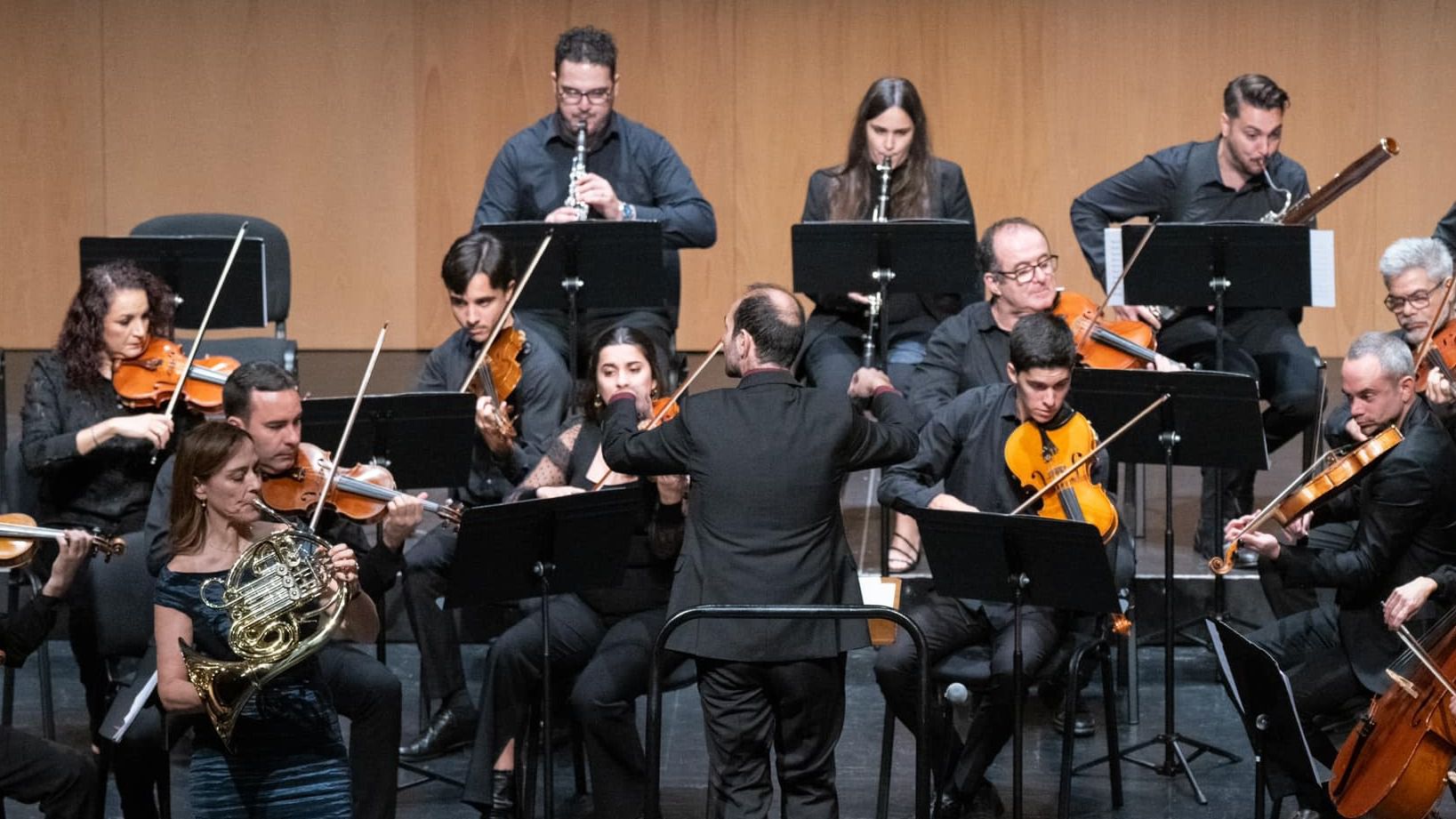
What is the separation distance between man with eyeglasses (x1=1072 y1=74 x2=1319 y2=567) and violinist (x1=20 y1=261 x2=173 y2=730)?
2.86 m

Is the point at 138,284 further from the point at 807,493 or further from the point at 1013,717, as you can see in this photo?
the point at 1013,717

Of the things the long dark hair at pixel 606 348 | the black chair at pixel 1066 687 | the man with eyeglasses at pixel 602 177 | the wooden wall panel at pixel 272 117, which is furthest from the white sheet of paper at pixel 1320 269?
the wooden wall panel at pixel 272 117

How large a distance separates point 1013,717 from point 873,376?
2.80 ft

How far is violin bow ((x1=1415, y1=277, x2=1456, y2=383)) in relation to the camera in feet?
14.9

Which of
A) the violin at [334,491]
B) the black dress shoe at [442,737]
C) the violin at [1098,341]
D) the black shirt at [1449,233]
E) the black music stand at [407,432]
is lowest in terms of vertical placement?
the black dress shoe at [442,737]

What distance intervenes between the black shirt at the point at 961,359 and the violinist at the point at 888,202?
28cm

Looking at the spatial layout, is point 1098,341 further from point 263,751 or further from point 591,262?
point 263,751

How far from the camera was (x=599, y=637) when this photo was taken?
14.6ft

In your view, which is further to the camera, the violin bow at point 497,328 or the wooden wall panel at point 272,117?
the wooden wall panel at point 272,117

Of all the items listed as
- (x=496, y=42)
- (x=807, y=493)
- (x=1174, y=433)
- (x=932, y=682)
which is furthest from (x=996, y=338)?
(x=496, y=42)

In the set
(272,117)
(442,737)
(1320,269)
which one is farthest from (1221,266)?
(272,117)

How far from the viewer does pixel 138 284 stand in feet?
15.8

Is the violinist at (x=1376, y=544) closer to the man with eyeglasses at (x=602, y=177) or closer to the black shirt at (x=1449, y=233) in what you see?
the black shirt at (x=1449, y=233)

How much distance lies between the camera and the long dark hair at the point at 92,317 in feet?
15.6
